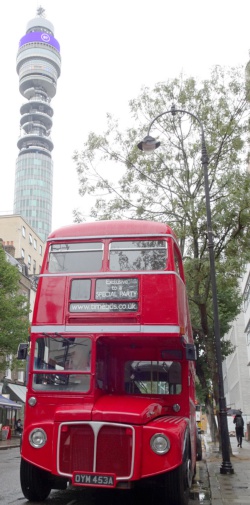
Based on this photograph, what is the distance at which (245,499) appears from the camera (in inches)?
325

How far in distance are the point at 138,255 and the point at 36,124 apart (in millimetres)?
148175

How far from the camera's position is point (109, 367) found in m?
Answer: 8.58

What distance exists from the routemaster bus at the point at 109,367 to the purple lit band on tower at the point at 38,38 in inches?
6770

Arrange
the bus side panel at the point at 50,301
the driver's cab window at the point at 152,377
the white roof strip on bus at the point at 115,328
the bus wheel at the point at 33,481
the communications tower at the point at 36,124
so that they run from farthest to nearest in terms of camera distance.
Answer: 1. the communications tower at the point at 36,124
2. the driver's cab window at the point at 152,377
3. the bus side panel at the point at 50,301
4. the white roof strip on bus at the point at 115,328
5. the bus wheel at the point at 33,481

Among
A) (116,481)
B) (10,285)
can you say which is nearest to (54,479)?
(116,481)

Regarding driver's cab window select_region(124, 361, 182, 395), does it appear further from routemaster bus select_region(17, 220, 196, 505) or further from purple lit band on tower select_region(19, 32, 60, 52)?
purple lit band on tower select_region(19, 32, 60, 52)

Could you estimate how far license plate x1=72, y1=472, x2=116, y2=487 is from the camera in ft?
22.0

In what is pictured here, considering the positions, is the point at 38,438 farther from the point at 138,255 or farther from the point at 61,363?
the point at 138,255

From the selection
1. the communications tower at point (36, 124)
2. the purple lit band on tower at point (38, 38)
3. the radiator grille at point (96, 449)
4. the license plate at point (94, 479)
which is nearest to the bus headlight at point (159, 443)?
the radiator grille at point (96, 449)

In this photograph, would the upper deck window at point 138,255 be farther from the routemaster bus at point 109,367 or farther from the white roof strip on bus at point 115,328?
the white roof strip on bus at point 115,328

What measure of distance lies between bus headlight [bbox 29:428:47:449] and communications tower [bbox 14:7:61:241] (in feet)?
421

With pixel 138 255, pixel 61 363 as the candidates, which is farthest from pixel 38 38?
pixel 61 363

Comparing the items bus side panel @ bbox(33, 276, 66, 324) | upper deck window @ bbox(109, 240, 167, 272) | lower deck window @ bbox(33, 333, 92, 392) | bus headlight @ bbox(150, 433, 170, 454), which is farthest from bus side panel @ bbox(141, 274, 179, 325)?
bus headlight @ bbox(150, 433, 170, 454)

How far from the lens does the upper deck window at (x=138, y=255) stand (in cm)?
834
